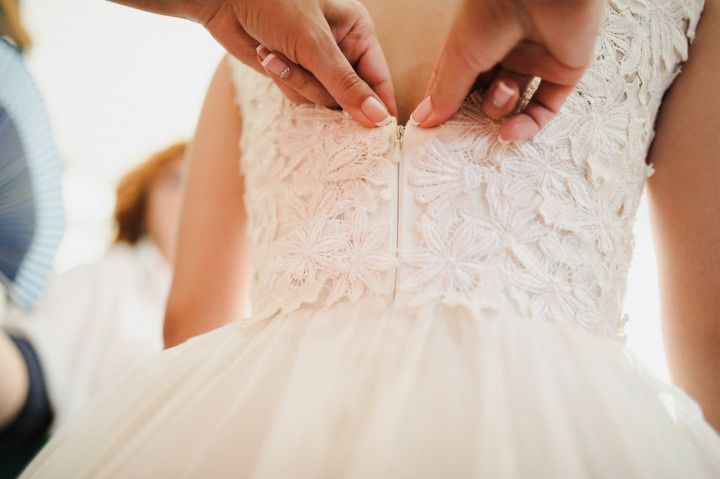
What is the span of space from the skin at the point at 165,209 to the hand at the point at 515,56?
2172mm

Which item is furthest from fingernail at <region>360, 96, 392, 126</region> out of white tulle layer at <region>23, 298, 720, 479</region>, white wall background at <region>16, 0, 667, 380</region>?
white wall background at <region>16, 0, 667, 380</region>

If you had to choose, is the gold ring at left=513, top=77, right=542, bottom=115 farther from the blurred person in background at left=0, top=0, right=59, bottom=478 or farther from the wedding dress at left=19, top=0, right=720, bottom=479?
the blurred person in background at left=0, top=0, right=59, bottom=478

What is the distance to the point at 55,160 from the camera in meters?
1.54

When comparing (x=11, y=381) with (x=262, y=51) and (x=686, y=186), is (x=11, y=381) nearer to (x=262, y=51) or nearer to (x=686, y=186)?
(x=262, y=51)


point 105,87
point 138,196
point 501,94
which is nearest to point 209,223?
point 501,94

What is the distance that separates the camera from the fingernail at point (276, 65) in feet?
1.98

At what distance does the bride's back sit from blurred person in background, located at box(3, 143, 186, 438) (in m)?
1.14

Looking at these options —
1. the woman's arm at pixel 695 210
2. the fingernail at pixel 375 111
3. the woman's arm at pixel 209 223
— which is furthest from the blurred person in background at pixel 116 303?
the woman's arm at pixel 695 210

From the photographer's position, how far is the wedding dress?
44 centimetres

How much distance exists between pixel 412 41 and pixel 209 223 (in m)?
0.50

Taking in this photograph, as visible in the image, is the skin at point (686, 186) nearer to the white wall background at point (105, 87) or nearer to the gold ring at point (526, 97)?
the gold ring at point (526, 97)

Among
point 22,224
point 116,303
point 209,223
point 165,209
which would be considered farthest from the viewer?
point 165,209

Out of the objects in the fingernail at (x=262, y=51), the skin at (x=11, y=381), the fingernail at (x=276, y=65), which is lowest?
the skin at (x=11, y=381)

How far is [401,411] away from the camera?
44 cm
